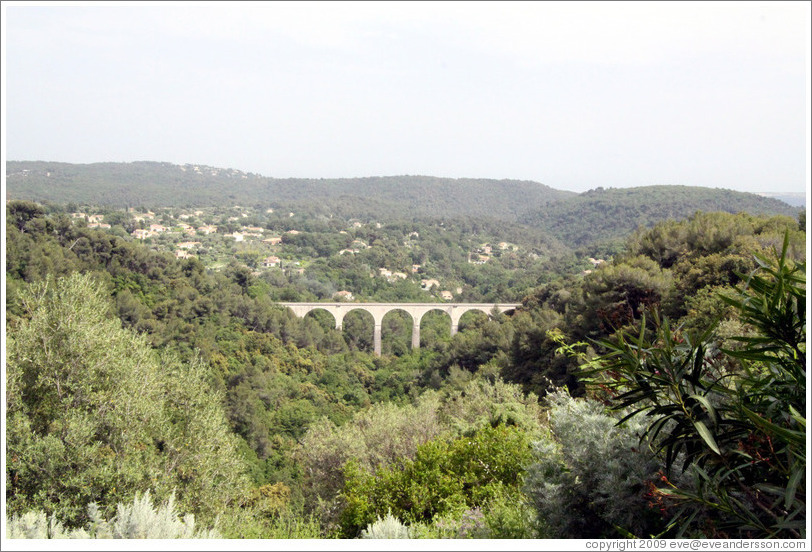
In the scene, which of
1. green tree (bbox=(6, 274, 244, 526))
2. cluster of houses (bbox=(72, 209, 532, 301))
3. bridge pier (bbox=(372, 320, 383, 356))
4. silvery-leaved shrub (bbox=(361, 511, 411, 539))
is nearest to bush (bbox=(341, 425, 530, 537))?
silvery-leaved shrub (bbox=(361, 511, 411, 539))

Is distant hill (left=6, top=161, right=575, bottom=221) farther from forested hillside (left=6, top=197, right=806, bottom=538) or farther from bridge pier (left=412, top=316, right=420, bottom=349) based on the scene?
forested hillside (left=6, top=197, right=806, bottom=538)

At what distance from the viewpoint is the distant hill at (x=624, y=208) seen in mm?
60531

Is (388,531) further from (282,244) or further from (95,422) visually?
(282,244)

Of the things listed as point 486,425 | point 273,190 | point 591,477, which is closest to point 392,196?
point 273,190

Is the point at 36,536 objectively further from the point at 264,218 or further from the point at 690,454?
the point at 264,218

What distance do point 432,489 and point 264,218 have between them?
73249 mm

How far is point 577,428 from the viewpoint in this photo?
10.4ft

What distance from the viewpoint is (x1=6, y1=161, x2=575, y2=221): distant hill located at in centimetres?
7031

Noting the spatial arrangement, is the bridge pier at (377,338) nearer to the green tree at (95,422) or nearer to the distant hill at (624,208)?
the green tree at (95,422)

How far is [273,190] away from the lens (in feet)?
373

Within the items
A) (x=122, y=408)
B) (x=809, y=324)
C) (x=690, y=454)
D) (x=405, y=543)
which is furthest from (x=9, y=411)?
(x=809, y=324)

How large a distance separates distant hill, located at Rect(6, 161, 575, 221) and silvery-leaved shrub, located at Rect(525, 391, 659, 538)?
6321cm

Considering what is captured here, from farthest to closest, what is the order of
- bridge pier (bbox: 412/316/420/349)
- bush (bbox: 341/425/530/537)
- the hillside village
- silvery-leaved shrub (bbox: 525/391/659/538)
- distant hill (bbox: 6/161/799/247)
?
distant hill (bbox: 6/161/799/247) < the hillside village < bridge pier (bbox: 412/316/420/349) < bush (bbox: 341/425/530/537) < silvery-leaved shrub (bbox: 525/391/659/538)

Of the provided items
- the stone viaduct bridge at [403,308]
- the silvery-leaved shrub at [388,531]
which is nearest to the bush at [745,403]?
the silvery-leaved shrub at [388,531]
